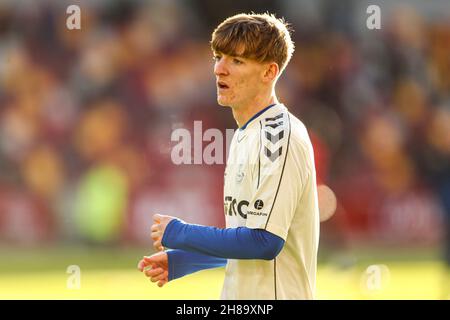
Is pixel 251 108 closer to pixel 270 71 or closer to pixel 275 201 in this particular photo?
pixel 270 71

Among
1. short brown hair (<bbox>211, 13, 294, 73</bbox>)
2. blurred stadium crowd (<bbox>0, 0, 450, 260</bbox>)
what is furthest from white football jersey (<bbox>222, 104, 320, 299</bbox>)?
blurred stadium crowd (<bbox>0, 0, 450, 260</bbox>)

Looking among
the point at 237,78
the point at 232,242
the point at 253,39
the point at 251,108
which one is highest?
the point at 253,39

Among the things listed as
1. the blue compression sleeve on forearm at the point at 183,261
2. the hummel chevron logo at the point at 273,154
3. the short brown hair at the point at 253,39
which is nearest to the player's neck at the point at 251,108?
the short brown hair at the point at 253,39

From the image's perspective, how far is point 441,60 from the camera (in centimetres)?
1407

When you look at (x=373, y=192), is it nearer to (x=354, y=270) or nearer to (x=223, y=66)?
(x=354, y=270)

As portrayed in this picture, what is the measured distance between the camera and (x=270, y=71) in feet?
12.4

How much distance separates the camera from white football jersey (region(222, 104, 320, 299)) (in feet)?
11.6

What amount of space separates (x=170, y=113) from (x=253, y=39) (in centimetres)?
885

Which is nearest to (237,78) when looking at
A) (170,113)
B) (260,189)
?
(260,189)

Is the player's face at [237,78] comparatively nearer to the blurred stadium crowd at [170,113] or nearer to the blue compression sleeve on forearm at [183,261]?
the blue compression sleeve on forearm at [183,261]

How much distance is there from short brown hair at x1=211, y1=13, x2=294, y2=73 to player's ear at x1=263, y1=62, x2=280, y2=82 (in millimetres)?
21

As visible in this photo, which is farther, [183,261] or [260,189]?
[183,261]

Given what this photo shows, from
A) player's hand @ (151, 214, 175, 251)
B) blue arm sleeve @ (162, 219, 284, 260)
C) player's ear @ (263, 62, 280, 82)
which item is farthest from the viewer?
player's ear @ (263, 62, 280, 82)

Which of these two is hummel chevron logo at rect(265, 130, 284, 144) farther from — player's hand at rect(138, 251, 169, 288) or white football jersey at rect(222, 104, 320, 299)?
player's hand at rect(138, 251, 169, 288)
